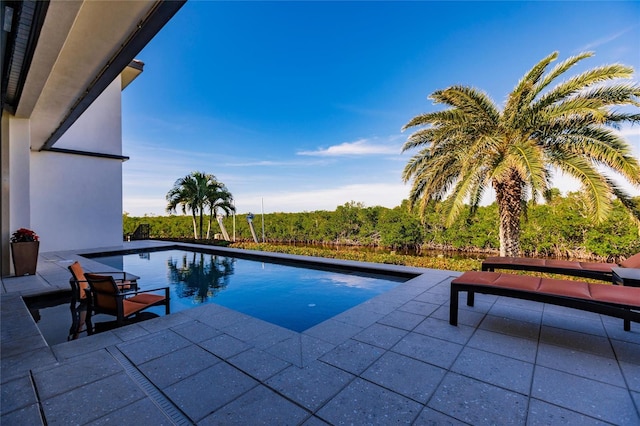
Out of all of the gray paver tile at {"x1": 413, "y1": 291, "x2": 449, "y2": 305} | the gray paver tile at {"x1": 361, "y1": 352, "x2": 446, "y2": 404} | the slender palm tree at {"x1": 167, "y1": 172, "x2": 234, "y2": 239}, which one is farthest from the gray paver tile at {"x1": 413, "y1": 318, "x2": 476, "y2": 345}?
the slender palm tree at {"x1": 167, "y1": 172, "x2": 234, "y2": 239}

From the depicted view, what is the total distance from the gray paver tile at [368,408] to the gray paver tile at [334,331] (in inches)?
37.1

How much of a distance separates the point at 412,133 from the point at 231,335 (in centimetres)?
820

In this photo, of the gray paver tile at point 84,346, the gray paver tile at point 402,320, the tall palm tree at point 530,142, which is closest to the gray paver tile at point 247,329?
the gray paver tile at point 84,346

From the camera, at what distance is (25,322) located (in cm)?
377

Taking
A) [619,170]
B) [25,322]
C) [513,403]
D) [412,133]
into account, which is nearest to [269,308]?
[25,322]

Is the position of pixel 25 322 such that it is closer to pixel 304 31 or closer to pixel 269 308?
pixel 269 308

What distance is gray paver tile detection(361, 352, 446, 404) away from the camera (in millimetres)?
2301

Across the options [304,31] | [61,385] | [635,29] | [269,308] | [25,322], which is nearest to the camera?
[61,385]

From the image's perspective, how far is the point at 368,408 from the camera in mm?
2100

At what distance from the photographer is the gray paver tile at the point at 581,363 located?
2498 mm

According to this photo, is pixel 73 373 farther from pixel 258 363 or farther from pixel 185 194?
pixel 185 194

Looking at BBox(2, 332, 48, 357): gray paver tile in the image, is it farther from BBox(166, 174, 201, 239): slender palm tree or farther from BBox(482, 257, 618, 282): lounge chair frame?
BBox(166, 174, 201, 239): slender palm tree

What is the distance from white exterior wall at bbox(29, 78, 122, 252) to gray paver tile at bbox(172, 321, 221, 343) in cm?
1217

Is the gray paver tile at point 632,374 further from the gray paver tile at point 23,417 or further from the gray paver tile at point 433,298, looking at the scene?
the gray paver tile at point 23,417
